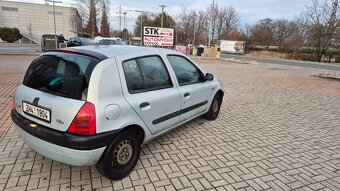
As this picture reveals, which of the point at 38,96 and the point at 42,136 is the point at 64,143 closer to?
the point at 42,136

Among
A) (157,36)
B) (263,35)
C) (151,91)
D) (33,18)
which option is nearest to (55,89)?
(151,91)

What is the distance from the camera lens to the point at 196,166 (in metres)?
3.21

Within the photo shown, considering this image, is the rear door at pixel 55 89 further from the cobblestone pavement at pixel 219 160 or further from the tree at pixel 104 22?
the tree at pixel 104 22

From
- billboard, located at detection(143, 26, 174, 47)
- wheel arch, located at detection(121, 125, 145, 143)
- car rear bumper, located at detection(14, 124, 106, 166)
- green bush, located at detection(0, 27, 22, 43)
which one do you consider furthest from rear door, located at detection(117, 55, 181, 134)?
green bush, located at detection(0, 27, 22, 43)

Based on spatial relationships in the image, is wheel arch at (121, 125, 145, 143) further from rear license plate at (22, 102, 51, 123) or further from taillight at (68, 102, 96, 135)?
rear license plate at (22, 102, 51, 123)

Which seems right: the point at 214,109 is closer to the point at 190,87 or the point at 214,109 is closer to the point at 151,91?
the point at 190,87

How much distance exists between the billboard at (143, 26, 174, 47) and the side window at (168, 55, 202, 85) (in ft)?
42.5

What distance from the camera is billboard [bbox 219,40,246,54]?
153 ft

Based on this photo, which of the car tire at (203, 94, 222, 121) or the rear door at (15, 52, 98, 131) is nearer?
the rear door at (15, 52, 98, 131)

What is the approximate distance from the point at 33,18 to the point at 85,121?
271 feet

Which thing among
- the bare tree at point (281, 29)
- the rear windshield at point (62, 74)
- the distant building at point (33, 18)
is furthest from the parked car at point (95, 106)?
the distant building at point (33, 18)

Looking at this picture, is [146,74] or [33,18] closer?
[146,74]

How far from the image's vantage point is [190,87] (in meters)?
3.92

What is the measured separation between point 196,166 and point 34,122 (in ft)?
6.98
